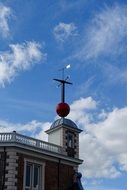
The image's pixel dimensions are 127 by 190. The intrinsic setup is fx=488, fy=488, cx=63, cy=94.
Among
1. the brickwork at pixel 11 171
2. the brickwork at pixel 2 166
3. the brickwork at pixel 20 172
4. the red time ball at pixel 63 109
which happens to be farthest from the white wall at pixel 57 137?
the brickwork at pixel 2 166

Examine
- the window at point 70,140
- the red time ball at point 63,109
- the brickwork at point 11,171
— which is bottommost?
the brickwork at point 11,171

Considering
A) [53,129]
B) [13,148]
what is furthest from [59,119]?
[13,148]

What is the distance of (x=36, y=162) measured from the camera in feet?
145

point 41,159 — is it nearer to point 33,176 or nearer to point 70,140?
point 33,176

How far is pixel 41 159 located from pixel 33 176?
1.79 meters

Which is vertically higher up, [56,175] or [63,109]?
[63,109]

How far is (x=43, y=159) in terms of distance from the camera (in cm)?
4491

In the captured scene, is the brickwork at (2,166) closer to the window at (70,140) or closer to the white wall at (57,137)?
the white wall at (57,137)

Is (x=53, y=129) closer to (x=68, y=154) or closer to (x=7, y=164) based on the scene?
(x=68, y=154)

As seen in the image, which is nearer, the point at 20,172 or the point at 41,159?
the point at 20,172

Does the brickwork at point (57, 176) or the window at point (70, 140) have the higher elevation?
the window at point (70, 140)

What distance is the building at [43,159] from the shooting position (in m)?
42.1

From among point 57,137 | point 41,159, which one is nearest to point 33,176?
point 41,159

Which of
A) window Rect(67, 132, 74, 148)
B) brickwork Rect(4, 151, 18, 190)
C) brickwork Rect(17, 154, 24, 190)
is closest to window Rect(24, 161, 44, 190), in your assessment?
brickwork Rect(17, 154, 24, 190)
